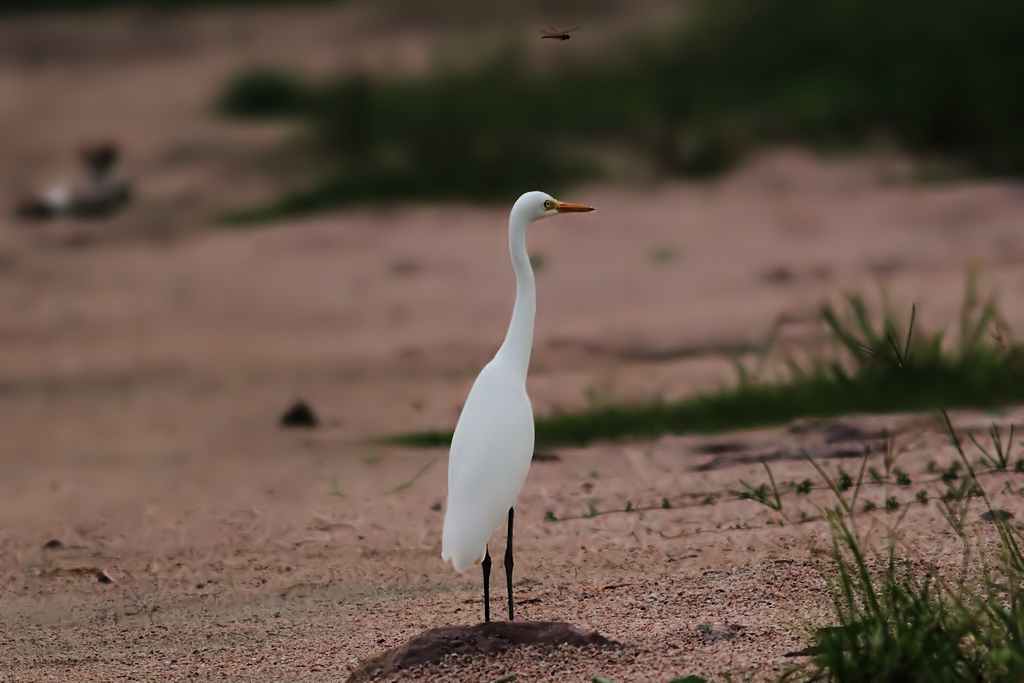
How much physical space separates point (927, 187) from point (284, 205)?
577cm

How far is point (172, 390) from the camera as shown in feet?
31.9

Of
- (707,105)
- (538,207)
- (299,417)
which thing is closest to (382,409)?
(299,417)

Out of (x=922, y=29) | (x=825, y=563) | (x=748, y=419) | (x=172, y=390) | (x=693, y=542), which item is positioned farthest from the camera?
(x=922, y=29)

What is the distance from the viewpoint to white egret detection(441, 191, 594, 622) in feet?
13.4

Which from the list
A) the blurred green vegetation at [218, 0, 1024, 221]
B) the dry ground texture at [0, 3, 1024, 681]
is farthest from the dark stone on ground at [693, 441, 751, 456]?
the blurred green vegetation at [218, 0, 1024, 221]

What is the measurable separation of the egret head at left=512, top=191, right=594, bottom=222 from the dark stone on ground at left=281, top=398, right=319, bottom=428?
12.5ft

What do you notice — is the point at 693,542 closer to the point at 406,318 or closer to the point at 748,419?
the point at 748,419

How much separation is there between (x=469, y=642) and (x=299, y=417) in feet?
14.3

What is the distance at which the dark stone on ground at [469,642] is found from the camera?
378 centimetres

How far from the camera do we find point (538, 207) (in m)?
4.50

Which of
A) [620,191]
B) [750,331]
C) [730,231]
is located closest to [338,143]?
[620,191]

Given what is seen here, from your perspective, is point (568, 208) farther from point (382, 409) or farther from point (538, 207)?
point (382, 409)

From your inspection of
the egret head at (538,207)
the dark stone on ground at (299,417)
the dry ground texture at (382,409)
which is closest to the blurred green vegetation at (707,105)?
the dry ground texture at (382,409)

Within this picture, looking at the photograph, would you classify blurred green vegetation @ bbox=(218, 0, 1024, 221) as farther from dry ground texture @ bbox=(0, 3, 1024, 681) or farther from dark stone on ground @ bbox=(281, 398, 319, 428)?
dark stone on ground @ bbox=(281, 398, 319, 428)
